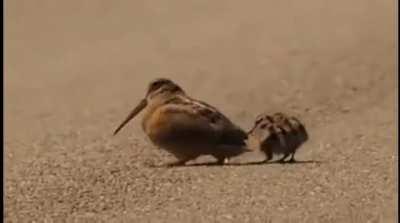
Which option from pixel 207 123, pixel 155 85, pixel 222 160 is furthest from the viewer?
pixel 155 85

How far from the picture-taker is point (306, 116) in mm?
11211

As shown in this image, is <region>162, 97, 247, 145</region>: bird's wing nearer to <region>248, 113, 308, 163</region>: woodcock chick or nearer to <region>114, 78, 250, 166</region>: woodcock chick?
<region>114, 78, 250, 166</region>: woodcock chick

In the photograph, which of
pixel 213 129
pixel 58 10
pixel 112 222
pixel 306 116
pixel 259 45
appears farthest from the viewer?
pixel 58 10

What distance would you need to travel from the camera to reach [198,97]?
12.1m

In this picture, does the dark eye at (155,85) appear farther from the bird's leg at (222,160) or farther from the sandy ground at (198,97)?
the bird's leg at (222,160)

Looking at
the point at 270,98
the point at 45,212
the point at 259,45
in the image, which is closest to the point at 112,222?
the point at 45,212


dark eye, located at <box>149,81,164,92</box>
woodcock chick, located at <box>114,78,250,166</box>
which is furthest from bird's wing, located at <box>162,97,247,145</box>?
dark eye, located at <box>149,81,164,92</box>

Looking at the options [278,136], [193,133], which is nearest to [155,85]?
[193,133]

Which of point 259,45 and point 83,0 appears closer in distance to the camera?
point 259,45

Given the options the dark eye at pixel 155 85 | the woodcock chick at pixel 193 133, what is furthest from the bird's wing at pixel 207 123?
the dark eye at pixel 155 85

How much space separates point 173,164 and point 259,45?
5245 mm

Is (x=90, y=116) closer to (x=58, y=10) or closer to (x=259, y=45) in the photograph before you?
(x=259, y=45)

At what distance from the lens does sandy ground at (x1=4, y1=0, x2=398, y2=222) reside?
734 cm

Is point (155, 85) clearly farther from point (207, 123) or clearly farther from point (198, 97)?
point (198, 97)
